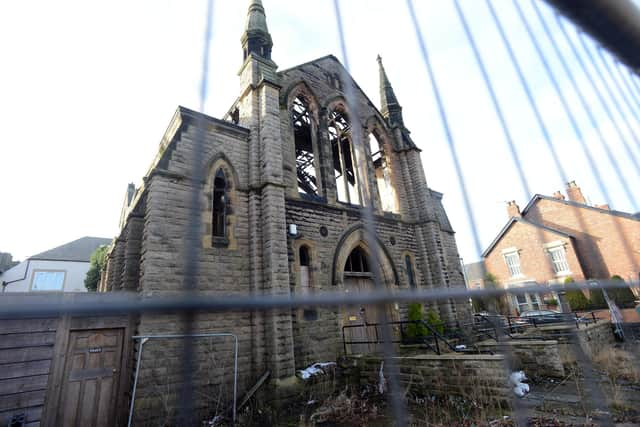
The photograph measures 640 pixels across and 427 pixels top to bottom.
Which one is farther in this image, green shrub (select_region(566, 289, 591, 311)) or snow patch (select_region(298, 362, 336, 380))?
green shrub (select_region(566, 289, 591, 311))

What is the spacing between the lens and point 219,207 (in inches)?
340

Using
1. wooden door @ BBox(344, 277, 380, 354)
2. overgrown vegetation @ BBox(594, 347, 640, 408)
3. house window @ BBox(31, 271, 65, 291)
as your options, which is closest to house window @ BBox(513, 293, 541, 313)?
overgrown vegetation @ BBox(594, 347, 640, 408)

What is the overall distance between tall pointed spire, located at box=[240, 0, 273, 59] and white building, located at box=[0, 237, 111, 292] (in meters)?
21.5

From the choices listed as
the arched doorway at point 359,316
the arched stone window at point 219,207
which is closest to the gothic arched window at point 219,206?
the arched stone window at point 219,207

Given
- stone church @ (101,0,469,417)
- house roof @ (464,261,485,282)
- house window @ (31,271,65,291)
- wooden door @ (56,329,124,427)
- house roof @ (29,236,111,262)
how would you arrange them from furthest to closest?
house roof @ (29,236,111,262), house window @ (31,271,65,291), stone church @ (101,0,469,417), wooden door @ (56,329,124,427), house roof @ (464,261,485,282)

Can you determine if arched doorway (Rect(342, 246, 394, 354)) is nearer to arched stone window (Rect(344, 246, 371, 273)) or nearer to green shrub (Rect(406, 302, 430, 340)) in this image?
arched stone window (Rect(344, 246, 371, 273))

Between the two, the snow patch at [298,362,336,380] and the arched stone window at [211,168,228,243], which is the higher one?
the arched stone window at [211,168,228,243]

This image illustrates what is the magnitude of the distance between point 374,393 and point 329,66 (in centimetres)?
1218

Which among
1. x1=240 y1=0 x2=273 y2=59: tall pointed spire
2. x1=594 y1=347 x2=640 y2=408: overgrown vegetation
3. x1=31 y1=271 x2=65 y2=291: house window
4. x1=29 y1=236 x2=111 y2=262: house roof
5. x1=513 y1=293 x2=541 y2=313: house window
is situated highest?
x1=240 y1=0 x2=273 y2=59: tall pointed spire

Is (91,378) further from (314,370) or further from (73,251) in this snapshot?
(73,251)

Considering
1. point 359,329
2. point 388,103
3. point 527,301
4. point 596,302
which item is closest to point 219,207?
point 359,329

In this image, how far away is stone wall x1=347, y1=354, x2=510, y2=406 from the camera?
19.1ft

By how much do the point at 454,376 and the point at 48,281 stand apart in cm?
2933

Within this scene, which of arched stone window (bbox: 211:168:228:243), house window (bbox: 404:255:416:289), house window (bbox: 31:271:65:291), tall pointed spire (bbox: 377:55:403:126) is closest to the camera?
arched stone window (bbox: 211:168:228:243)
